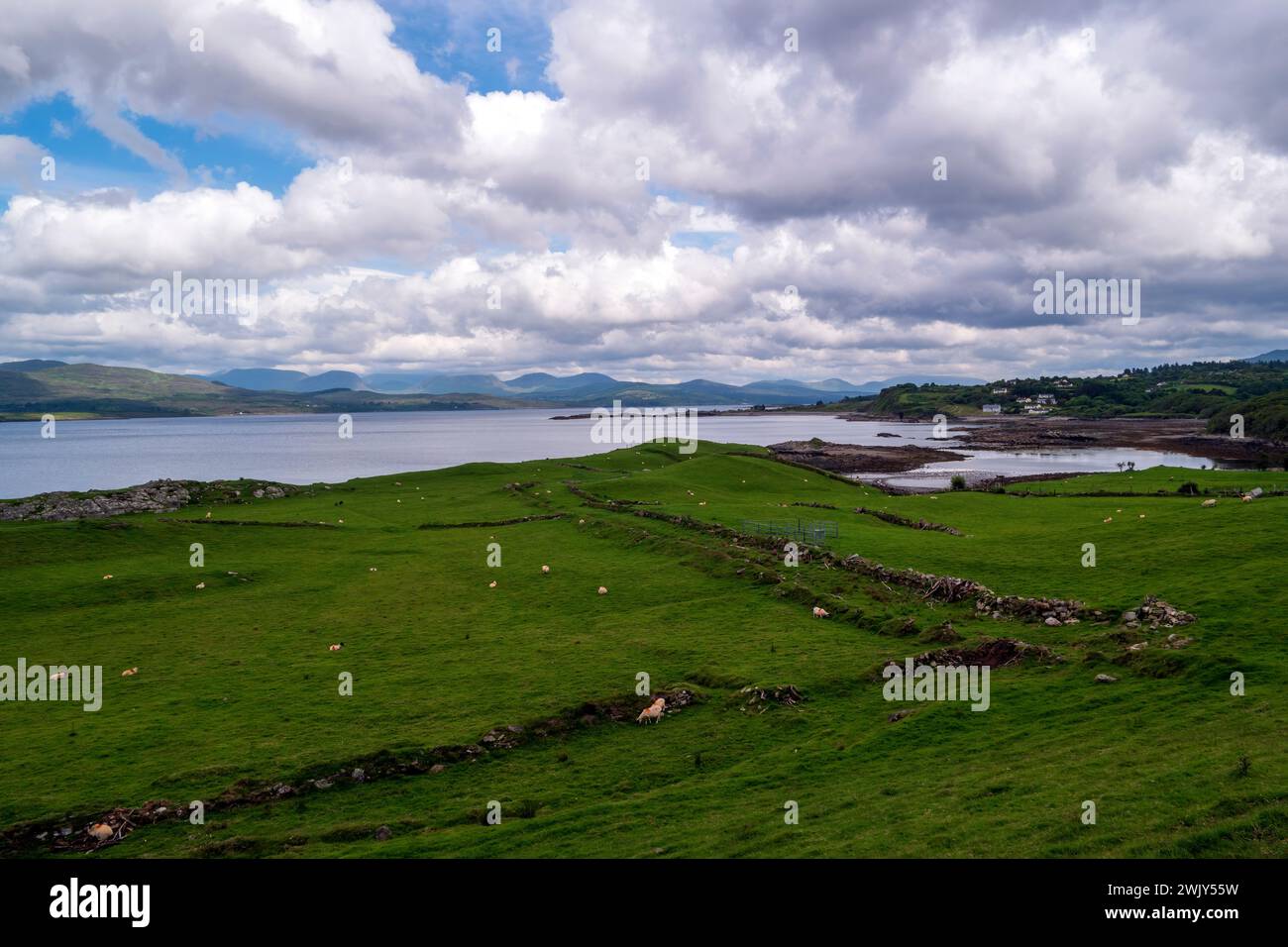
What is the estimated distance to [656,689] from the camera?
84.3 feet

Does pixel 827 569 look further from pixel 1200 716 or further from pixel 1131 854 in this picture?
pixel 1131 854

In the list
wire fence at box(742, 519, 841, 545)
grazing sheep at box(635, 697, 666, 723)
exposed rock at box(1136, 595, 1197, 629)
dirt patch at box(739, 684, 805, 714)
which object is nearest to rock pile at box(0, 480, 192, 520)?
wire fence at box(742, 519, 841, 545)

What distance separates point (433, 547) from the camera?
184 feet

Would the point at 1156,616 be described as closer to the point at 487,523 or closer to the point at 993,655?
the point at 993,655

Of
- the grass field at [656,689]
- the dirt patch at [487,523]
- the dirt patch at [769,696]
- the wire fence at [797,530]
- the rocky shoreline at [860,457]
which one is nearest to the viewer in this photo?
the grass field at [656,689]

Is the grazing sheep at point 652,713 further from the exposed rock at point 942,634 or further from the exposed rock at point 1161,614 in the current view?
the exposed rock at point 1161,614

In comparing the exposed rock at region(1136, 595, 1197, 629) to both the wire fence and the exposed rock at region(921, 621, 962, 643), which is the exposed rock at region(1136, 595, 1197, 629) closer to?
the exposed rock at region(921, 621, 962, 643)

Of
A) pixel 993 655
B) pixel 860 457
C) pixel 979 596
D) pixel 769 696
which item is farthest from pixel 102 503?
pixel 860 457

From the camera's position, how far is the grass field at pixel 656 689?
15828 millimetres

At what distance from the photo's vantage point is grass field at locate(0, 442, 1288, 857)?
15828 millimetres

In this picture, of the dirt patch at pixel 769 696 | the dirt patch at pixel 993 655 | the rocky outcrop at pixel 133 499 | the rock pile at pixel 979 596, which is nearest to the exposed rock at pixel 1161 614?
the rock pile at pixel 979 596
